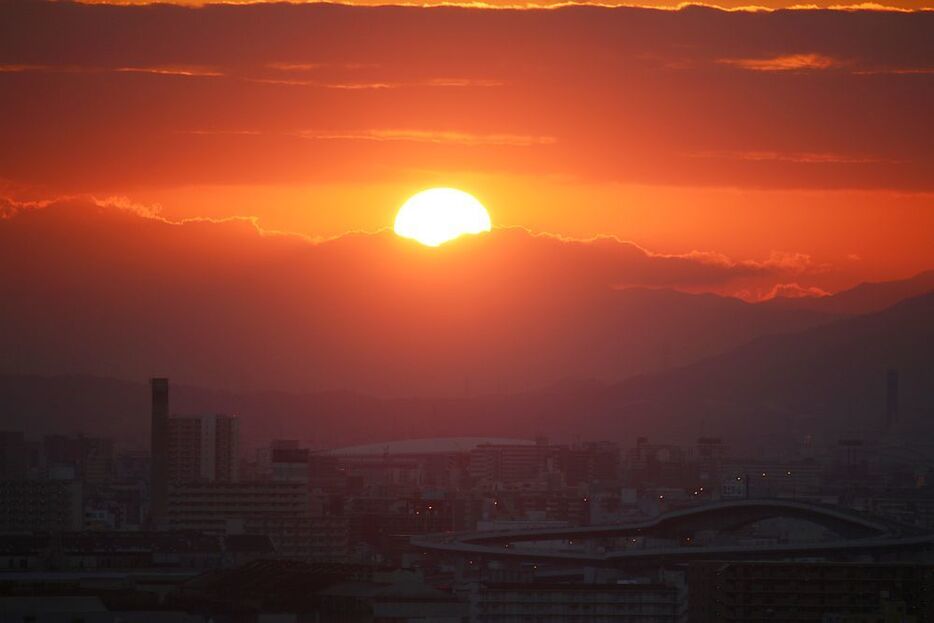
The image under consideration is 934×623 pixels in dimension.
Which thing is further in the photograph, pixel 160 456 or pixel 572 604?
pixel 160 456

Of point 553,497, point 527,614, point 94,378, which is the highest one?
point 94,378

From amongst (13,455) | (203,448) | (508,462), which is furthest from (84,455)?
Result: (508,462)

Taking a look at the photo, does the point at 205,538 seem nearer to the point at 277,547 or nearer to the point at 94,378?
the point at 277,547

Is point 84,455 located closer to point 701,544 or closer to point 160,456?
Answer: point 160,456

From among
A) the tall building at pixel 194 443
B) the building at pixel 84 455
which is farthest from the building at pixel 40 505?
the building at pixel 84 455

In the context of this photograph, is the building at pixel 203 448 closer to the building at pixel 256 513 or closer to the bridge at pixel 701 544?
Result: the building at pixel 256 513

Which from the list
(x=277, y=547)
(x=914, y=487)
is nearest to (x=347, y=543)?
(x=277, y=547)

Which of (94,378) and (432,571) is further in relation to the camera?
(94,378)

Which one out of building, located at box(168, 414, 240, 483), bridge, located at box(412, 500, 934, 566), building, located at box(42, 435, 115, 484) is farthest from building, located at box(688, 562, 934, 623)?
building, located at box(42, 435, 115, 484)
